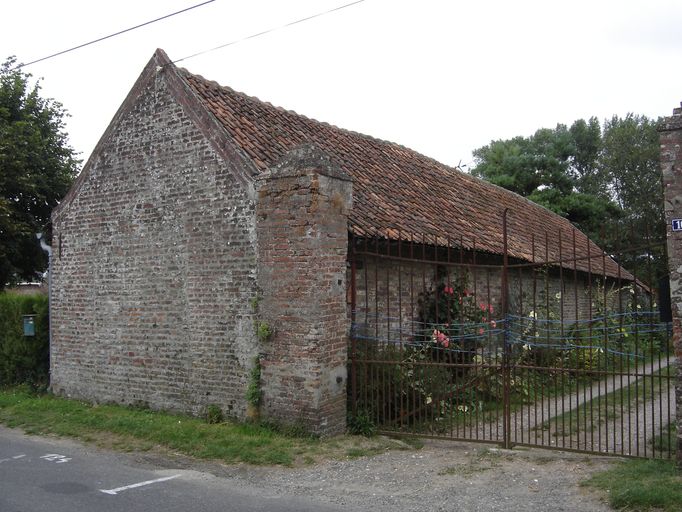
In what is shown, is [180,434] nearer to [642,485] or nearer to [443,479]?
[443,479]

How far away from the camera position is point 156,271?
10102 millimetres

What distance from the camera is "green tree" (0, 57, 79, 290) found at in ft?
60.1

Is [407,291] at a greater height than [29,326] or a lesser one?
greater

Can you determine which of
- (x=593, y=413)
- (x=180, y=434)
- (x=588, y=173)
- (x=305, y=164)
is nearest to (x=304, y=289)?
(x=305, y=164)

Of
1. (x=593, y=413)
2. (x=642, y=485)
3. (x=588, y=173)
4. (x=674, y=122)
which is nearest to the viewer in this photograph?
(x=642, y=485)

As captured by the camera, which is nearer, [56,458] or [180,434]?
[56,458]

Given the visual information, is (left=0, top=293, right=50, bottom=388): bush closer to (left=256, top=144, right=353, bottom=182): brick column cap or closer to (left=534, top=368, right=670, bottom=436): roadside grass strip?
(left=256, top=144, right=353, bottom=182): brick column cap

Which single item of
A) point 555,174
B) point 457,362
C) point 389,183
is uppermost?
point 555,174

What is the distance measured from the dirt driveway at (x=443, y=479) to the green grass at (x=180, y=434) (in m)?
0.26

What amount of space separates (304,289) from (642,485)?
4.43 metres

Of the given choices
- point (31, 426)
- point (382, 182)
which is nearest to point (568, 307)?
point (382, 182)

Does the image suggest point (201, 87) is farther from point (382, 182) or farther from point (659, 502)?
point (659, 502)

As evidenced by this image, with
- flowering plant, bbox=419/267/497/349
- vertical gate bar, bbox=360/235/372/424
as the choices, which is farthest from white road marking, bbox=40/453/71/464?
flowering plant, bbox=419/267/497/349

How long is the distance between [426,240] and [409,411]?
2.77m
